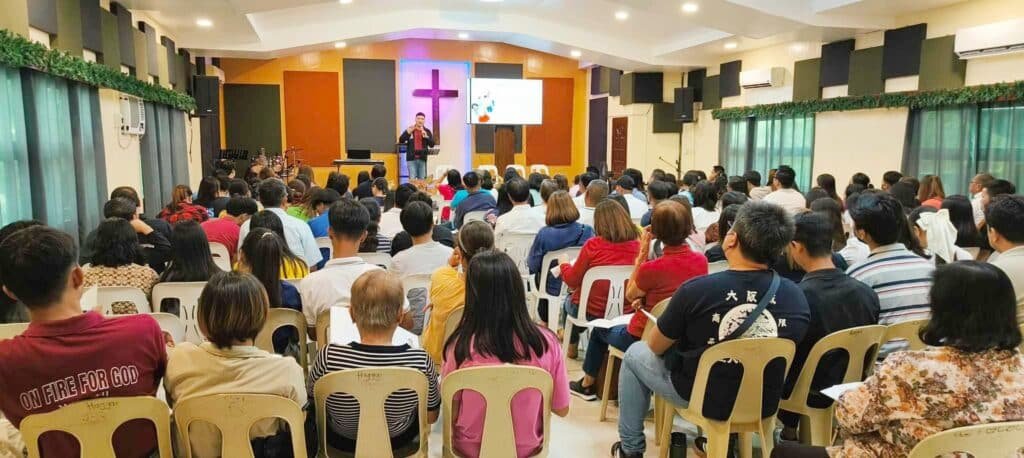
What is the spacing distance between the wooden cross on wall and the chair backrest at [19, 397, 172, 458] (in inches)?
555

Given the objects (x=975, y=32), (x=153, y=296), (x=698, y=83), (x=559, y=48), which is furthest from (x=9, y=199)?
(x=698, y=83)

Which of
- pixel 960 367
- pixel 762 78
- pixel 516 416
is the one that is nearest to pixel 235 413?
pixel 516 416

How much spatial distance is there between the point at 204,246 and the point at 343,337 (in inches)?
53.0

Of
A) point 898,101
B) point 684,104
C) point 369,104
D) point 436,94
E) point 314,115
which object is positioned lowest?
point 898,101

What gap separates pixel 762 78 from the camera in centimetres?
1116

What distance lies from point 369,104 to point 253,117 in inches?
99.3

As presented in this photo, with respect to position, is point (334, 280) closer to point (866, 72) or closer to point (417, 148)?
point (866, 72)

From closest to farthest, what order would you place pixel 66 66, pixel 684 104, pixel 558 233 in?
pixel 558 233, pixel 66 66, pixel 684 104

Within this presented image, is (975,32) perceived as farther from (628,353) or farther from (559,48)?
(559,48)

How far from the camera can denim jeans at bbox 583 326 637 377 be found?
139 inches

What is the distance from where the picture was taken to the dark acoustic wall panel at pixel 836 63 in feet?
31.1

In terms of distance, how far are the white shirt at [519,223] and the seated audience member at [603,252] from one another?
1.47m

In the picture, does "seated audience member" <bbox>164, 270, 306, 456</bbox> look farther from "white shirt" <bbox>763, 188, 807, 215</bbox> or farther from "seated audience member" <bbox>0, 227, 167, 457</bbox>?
"white shirt" <bbox>763, 188, 807, 215</bbox>

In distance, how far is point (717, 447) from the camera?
2.60 metres
